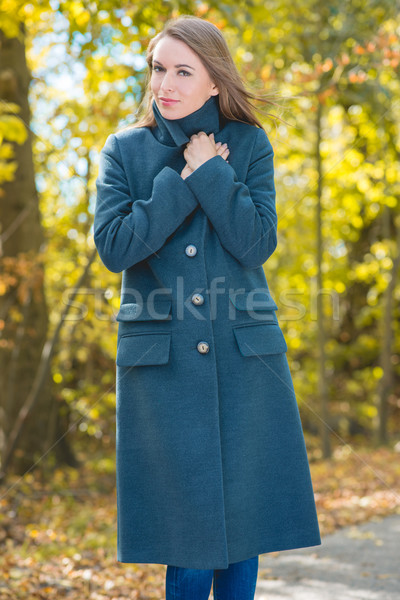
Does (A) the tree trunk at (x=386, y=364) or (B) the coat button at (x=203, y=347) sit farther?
(A) the tree trunk at (x=386, y=364)

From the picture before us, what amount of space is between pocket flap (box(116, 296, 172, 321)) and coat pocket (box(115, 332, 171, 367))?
0.04 m

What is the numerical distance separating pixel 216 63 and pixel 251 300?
0.64 meters

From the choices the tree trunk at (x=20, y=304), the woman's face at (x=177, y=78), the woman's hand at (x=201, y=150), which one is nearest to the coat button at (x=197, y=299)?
the woman's hand at (x=201, y=150)

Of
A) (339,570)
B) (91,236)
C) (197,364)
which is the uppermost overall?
(91,236)

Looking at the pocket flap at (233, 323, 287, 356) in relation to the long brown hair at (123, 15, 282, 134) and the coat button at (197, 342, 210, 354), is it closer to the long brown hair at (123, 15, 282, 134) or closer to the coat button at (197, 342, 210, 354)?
the coat button at (197, 342, 210, 354)

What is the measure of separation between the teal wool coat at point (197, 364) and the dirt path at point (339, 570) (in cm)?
115

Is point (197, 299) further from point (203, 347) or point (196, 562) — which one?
point (196, 562)

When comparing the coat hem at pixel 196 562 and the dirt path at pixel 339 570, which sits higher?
the coat hem at pixel 196 562

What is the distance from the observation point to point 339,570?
10.0ft

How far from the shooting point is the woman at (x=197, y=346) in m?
1.66

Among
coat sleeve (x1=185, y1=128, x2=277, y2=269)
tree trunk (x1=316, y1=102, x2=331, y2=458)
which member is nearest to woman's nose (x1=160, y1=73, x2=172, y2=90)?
coat sleeve (x1=185, y1=128, x2=277, y2=269)

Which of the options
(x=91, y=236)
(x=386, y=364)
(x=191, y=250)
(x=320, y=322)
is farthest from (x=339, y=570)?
(x=386, y=364)

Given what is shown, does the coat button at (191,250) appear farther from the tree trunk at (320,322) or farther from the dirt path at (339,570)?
the tree trunk at (320,322)

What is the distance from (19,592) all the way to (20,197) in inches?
131
